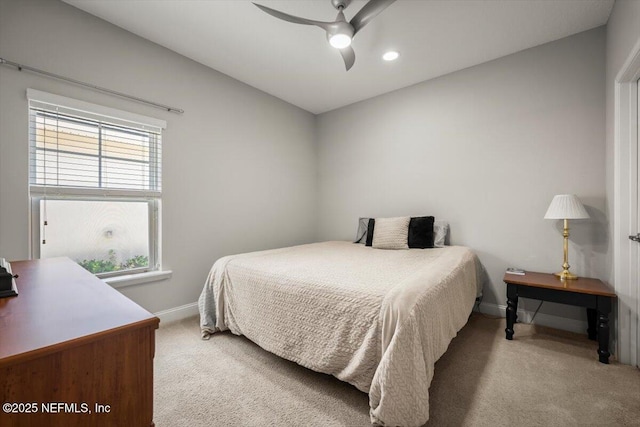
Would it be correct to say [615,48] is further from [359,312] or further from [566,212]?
[359,312]

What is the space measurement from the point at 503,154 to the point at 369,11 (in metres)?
1.97

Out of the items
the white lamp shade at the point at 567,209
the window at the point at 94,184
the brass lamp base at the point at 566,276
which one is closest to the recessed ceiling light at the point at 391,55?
the white lamp shade at the point at 567,209

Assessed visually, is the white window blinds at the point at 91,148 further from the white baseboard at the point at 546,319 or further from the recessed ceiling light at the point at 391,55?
the white baseboard at the point at 546,319

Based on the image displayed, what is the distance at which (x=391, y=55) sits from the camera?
2.69m

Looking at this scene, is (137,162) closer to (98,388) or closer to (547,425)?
(98,388)

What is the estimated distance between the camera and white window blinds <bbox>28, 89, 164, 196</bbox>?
1.96 metres

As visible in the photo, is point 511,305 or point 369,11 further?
point 511,305

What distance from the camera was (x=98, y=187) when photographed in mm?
2221

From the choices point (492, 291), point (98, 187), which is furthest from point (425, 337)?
point (98, 187)

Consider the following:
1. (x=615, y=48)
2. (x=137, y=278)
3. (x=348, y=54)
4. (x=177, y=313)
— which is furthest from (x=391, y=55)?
(x=177, y=313)

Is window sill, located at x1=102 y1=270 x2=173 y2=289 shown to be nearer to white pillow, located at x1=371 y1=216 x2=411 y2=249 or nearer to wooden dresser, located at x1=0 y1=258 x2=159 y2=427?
wooden dresser, located at x1=0 y1=258 x2=159 y2=427

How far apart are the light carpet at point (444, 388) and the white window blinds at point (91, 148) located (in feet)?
4.72

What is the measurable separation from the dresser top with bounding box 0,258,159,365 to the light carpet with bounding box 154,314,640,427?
2.83ft

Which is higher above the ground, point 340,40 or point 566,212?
point 340,40
